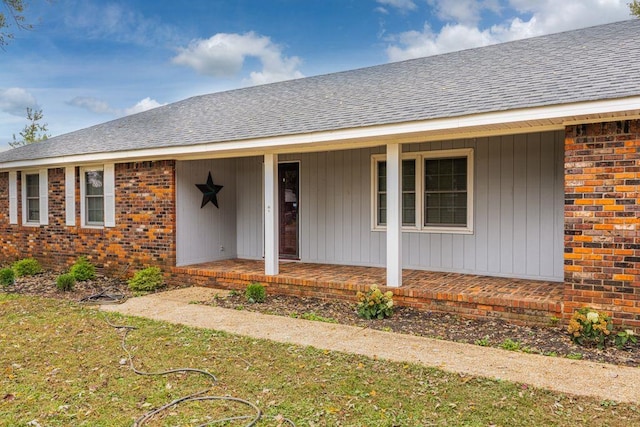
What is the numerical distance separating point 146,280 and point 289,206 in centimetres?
314

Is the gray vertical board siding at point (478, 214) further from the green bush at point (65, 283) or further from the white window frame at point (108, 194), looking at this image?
the green bush at point (65, 283)

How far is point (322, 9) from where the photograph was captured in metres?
14.0

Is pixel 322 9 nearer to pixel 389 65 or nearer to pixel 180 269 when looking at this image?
pixel 389 65

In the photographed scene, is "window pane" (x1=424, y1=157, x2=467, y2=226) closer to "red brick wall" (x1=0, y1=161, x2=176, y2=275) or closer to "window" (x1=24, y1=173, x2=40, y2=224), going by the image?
"red brick wall" (x1=0, y1=161, x2=176, y2=275)

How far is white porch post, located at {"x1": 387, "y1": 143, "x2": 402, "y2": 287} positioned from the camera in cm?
643

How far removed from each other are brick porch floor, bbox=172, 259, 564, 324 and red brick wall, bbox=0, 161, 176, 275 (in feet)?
2.82

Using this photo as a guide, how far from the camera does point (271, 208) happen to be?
7680 mm

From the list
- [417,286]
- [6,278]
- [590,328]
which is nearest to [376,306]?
[417,286]

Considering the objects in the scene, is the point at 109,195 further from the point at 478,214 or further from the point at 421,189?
the point at 478,214

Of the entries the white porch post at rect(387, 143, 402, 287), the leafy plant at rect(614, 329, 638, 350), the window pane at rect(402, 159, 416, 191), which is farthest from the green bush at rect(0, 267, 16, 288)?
the leafy plant at rect(614, 329, 638, 350)

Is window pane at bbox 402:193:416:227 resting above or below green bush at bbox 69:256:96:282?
above

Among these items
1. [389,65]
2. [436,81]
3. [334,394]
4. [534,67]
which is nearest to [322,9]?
[389,65]

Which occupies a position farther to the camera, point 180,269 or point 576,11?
point 576,11

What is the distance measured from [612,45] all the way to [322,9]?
9.26 meters
